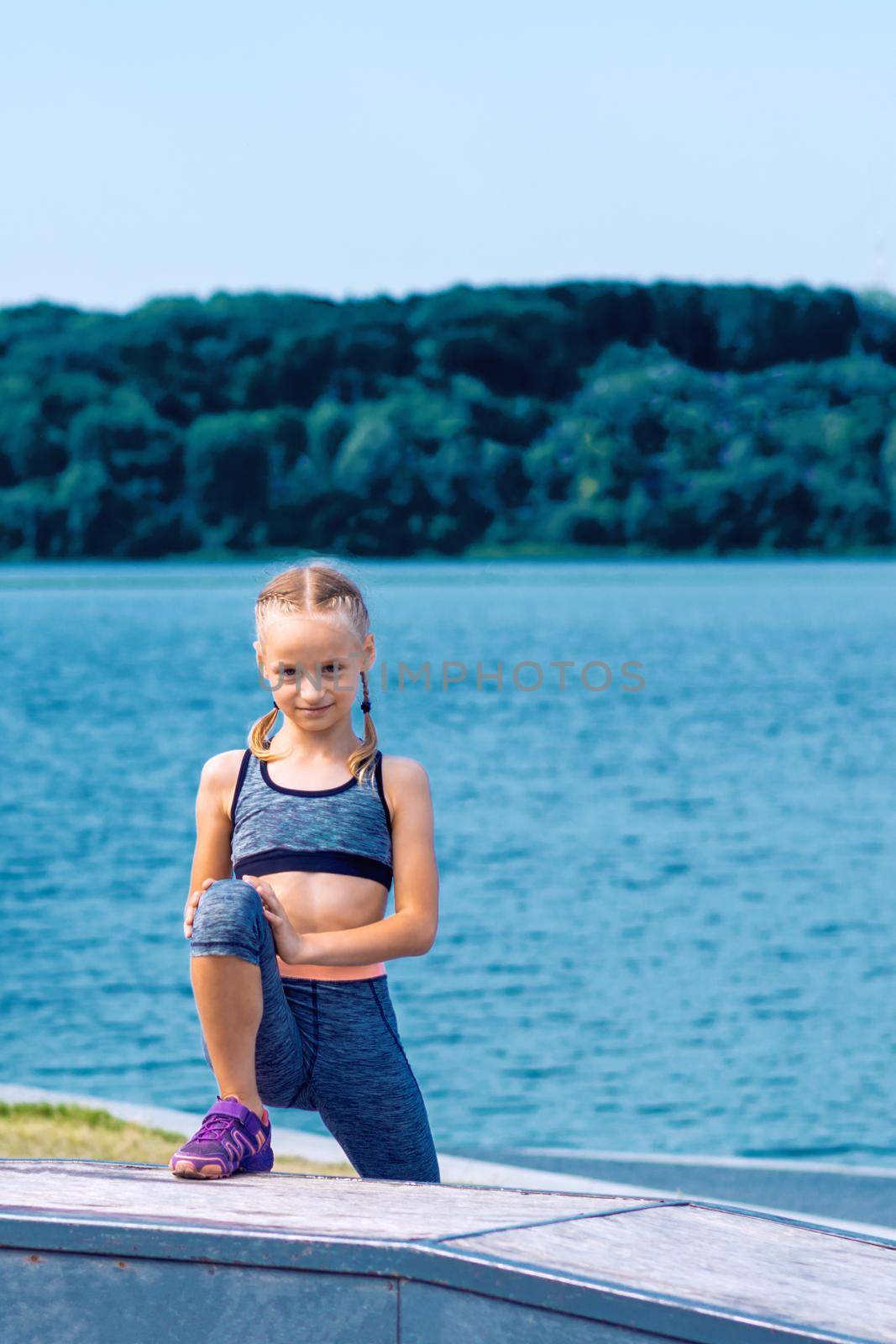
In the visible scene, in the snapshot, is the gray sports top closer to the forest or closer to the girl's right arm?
the girl's right arm

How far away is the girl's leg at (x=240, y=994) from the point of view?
3590mm

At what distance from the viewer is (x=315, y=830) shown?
3.84 metres

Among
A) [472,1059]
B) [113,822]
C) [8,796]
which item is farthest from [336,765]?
[8,796]

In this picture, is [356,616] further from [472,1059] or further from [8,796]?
[8,796]

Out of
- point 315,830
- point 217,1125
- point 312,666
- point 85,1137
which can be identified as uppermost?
point 312,666

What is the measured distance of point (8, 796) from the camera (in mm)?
50906

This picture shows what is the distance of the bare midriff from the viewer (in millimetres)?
3824

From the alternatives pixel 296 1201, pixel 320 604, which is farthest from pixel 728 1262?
pixel 320 604

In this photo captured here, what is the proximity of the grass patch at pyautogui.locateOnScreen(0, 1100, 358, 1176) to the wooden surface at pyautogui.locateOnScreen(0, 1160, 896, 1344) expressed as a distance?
4.55 metres

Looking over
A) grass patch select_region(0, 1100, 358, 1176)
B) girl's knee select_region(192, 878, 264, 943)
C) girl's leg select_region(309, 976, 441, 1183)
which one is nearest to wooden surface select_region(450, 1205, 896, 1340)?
girl's leg select_region(309, 976, 441, 1183)

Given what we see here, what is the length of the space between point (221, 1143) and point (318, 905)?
1.68 feet

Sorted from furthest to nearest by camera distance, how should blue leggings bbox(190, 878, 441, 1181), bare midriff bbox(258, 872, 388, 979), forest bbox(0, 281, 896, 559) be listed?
forest bbox(0, 281, 896, 559), bare midriff bbox(258, 872, 388, 979), blue leggings bbox(190, 878, 441, 1181)

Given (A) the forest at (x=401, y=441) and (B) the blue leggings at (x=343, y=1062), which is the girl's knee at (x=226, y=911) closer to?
(B) the blue leggings at (x=343, y=1062)

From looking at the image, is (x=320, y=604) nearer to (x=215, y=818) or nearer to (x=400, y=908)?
(x=215, y=818)
